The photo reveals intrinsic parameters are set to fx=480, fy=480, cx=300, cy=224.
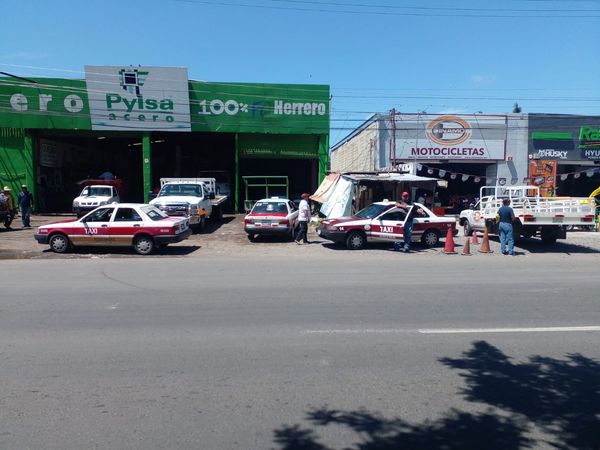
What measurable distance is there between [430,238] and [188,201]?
8885mm

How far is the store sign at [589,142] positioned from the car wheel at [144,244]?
91.4 feet

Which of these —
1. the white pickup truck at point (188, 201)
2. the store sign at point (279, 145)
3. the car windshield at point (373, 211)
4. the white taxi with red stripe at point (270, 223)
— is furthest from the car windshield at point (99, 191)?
the car windshield at point (373, 211)

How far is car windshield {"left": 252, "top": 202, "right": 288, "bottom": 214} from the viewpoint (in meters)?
17.2

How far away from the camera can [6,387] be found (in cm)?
423

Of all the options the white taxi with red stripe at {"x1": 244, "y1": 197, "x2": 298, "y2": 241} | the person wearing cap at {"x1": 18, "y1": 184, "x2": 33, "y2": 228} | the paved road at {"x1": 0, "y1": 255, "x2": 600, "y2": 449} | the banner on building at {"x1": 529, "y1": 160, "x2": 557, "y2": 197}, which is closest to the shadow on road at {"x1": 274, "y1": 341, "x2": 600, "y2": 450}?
the paved road at {"x1": 0, "y1": 255, "x2": 600, "y2": 449}

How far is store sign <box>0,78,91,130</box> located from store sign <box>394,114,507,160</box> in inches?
725

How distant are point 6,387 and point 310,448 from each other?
2.82m

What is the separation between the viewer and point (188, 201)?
1805cm

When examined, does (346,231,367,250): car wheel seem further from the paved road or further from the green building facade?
the green building facade

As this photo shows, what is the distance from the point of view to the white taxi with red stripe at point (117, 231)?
13562mm

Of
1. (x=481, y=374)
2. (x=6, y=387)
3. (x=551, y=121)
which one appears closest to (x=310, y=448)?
(x=481, y=374)

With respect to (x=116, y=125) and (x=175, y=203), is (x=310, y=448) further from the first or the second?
(x=116, y=125)

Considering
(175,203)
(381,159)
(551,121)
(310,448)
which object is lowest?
(310,448)

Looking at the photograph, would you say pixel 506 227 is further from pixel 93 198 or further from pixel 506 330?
pixel 93 198
